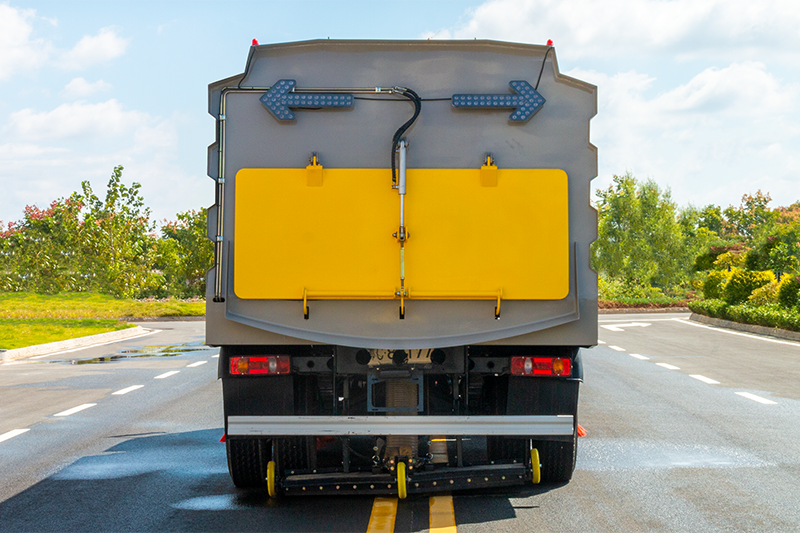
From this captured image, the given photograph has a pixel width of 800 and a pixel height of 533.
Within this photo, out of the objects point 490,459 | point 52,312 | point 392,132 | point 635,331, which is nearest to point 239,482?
point 490,459

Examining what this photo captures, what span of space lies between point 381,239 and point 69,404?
7.65 m

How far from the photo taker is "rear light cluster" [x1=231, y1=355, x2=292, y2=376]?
18.4 feet

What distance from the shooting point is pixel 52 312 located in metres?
35.8

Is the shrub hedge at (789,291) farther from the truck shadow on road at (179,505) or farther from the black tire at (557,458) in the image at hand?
the truck shadow on road at (179,505)

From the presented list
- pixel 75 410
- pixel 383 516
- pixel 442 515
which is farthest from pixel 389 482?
pixel 75 410

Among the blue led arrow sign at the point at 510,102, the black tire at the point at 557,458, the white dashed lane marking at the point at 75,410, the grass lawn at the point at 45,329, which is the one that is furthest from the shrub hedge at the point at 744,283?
the blue led arrow sign at the point at 510,102

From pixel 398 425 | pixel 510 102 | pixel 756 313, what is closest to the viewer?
pixel 398 425

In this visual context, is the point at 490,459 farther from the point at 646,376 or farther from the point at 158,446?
the point at 646,376

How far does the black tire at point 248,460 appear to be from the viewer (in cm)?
616

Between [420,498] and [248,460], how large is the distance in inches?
50.1

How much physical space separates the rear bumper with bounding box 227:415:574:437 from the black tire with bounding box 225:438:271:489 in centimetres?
67

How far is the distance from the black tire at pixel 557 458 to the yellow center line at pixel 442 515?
0.81m

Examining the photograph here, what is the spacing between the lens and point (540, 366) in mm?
5703

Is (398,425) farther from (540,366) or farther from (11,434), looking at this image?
(11,434)
